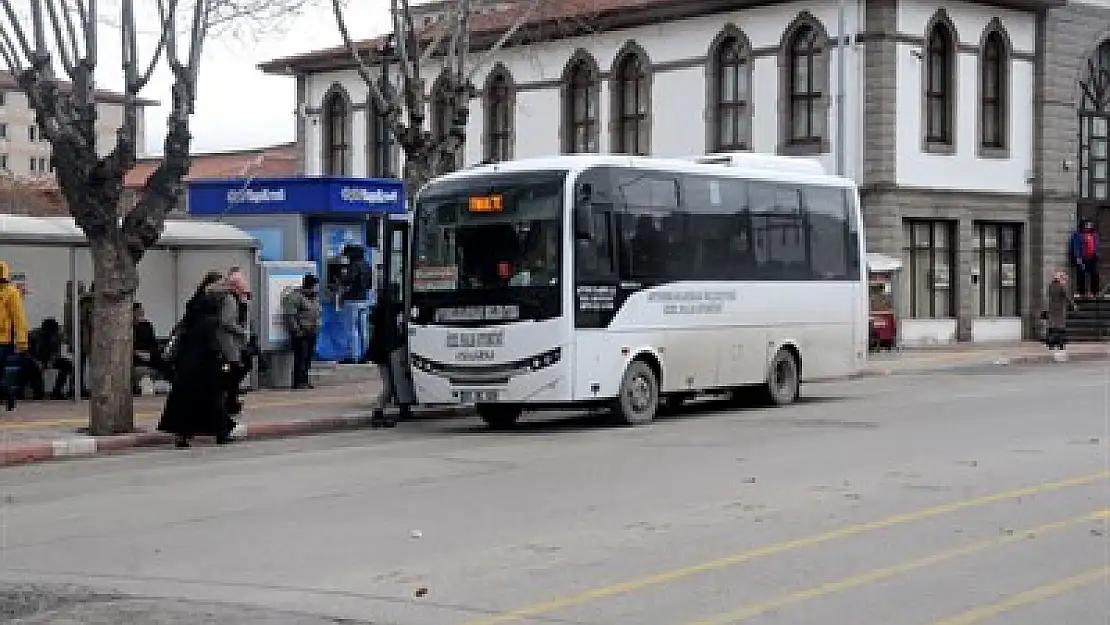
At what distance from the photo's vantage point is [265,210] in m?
26.7

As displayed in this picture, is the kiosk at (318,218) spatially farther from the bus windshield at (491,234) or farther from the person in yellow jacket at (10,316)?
the bus windshield at (491,234)

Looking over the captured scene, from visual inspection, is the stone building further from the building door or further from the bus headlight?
the bus headlight

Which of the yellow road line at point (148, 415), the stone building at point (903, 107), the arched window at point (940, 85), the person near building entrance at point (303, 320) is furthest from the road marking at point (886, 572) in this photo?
the arched window at point (940, 85)

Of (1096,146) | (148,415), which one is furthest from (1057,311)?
(148,415)

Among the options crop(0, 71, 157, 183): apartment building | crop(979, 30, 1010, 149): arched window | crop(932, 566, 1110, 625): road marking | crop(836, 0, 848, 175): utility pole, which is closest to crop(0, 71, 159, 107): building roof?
crop(932, 566, 1110, 625): road marking

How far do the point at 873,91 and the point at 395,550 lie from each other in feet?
102

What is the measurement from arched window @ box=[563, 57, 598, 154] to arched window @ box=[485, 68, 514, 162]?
8.15ft

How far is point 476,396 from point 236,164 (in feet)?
165

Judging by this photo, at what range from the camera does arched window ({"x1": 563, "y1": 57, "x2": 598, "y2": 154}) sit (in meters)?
46.0

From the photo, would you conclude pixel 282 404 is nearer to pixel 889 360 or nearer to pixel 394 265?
pixel 394 265

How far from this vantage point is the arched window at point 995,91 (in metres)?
42.1

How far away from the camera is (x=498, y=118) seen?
4888 centimetres

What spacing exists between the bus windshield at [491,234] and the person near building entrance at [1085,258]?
28.4 meters

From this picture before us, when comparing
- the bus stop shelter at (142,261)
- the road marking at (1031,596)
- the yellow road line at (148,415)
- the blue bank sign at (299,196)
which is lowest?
the yellow road line at (148,415)
